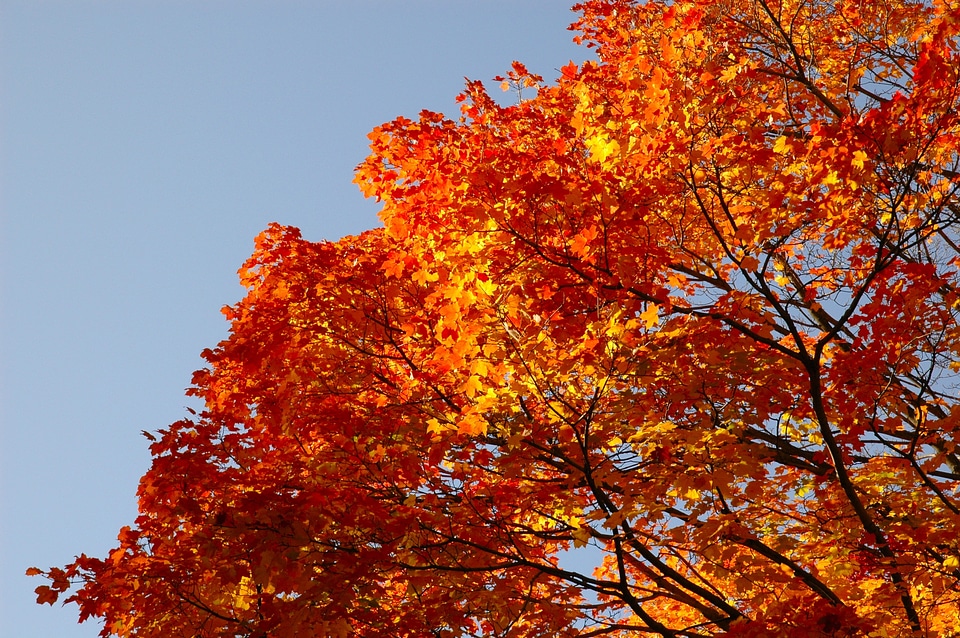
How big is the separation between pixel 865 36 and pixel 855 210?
3607mm

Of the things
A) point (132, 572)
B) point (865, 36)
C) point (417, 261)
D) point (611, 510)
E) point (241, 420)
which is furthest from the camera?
point (865, 36)

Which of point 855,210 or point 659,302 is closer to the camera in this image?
point 659,302

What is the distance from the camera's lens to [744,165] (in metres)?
6.40

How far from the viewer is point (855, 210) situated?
6.84 meters

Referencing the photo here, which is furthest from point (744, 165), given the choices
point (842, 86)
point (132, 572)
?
point (132, 572)

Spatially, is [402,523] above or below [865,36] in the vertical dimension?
below

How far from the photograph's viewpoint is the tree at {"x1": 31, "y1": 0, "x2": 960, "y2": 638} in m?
5.74

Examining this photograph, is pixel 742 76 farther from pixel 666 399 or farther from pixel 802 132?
pixel 666 399

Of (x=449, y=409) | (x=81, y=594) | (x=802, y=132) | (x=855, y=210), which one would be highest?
(x=802, y=132)

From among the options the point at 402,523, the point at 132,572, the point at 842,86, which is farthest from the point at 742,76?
the point at 132,572

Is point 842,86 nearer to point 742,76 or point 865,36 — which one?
point 865,36

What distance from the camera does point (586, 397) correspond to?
568 centimetres

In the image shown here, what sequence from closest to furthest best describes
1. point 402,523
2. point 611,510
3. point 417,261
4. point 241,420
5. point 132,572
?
point 611,510 < point 402,523 < point 132,572 < point 417,261 < point 241,420

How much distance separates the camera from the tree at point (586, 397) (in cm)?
574
